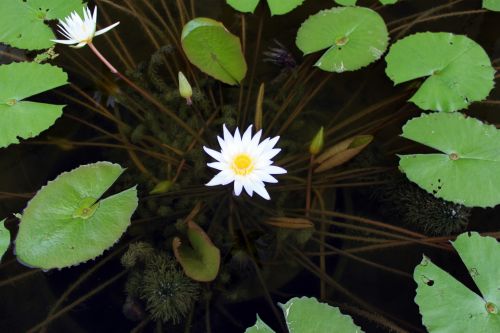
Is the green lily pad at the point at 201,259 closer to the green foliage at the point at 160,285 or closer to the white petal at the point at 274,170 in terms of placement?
the green foliage at the point at 160,285

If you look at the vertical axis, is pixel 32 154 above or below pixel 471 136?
above

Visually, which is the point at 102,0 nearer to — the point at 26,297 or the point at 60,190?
the point at 60,190

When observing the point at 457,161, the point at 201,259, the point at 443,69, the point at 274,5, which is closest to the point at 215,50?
the point at 274,5

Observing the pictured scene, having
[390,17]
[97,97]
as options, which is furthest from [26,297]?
[390,17]

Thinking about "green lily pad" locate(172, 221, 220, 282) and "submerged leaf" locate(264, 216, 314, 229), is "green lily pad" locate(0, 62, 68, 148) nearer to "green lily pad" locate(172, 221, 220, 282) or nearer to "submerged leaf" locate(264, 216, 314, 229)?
"green lily pad" locate(172, 221, 220, 282)

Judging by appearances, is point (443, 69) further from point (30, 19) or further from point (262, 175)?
point (30, 19)

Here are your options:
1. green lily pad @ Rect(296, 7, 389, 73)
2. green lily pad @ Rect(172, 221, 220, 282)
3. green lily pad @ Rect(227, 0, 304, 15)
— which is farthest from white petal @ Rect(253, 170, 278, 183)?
green lily pad @ Rect(227, 0, 304, 15)

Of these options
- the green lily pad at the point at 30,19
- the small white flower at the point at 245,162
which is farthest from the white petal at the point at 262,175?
the green lily pad at the point at 30,19

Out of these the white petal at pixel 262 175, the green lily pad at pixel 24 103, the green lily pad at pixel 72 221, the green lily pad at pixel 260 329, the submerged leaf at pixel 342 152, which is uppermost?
the green lily pad at pixel 24 103
